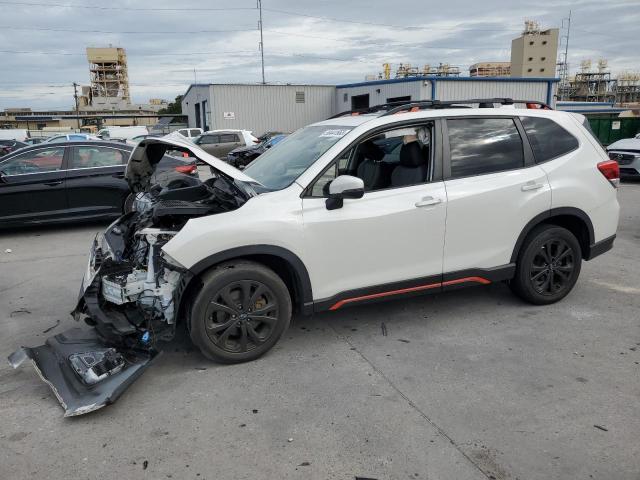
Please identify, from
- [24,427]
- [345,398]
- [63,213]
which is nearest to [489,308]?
[345,398]

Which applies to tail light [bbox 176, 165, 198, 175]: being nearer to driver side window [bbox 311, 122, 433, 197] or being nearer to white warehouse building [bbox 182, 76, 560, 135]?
driver side window [bbox 311, 122, 433, 197]

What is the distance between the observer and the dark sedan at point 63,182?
8.32 m

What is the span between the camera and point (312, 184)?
3.90 metres

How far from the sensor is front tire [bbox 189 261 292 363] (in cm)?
365

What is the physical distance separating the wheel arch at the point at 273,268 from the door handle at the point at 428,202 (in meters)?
1.05

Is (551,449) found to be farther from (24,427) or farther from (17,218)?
(17,218)

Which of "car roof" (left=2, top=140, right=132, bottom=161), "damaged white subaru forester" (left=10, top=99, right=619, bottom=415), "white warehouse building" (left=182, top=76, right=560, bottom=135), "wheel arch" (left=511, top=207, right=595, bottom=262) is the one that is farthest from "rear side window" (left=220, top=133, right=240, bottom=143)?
"wheel arch" (left=511, top=207, right=595, bottom=262)

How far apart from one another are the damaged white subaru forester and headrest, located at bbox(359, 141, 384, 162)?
1 centimetres

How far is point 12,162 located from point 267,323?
671 centimetres

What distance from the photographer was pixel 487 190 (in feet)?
14.3

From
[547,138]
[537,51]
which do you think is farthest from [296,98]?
[537,51]

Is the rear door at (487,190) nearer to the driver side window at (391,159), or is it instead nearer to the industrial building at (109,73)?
the driver side window at (391,159)

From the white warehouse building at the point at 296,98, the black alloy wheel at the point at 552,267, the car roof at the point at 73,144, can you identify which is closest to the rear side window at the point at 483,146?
→ the black alloy wheel at the point at 552,267

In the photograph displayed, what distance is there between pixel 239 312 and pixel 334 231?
0.90m
